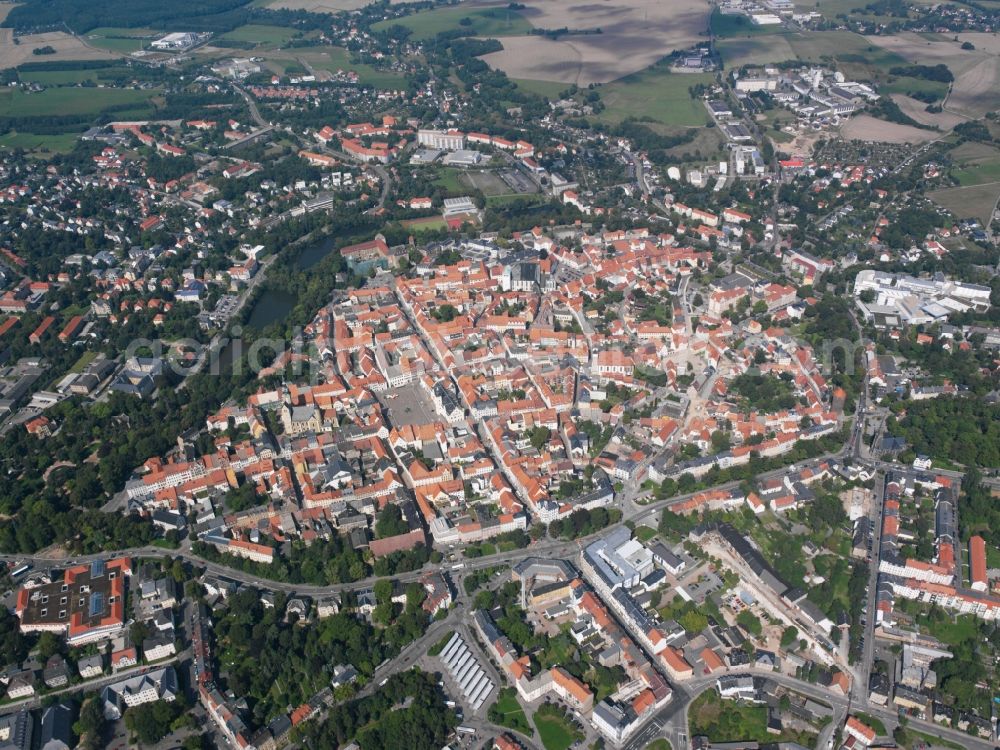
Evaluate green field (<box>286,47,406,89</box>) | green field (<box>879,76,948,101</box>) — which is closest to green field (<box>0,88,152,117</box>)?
green field (<box>286,47,406,89</box>)

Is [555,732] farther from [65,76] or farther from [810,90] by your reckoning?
[65,76]

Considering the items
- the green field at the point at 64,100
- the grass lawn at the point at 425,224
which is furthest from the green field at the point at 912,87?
the green field at the point at 64,100

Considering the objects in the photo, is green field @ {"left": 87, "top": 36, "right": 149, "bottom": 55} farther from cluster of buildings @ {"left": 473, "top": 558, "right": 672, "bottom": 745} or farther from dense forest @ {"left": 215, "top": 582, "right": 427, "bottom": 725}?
cluster of buildings @ {"left": 473, "top": 558, "right": 672, "bottom": 745}

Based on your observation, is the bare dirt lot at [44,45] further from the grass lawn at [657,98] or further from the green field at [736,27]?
the green field at [736,27]

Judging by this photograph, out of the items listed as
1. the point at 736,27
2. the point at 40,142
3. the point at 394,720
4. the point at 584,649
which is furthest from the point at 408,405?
the point at 736,27

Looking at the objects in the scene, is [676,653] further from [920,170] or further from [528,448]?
[920,170]
